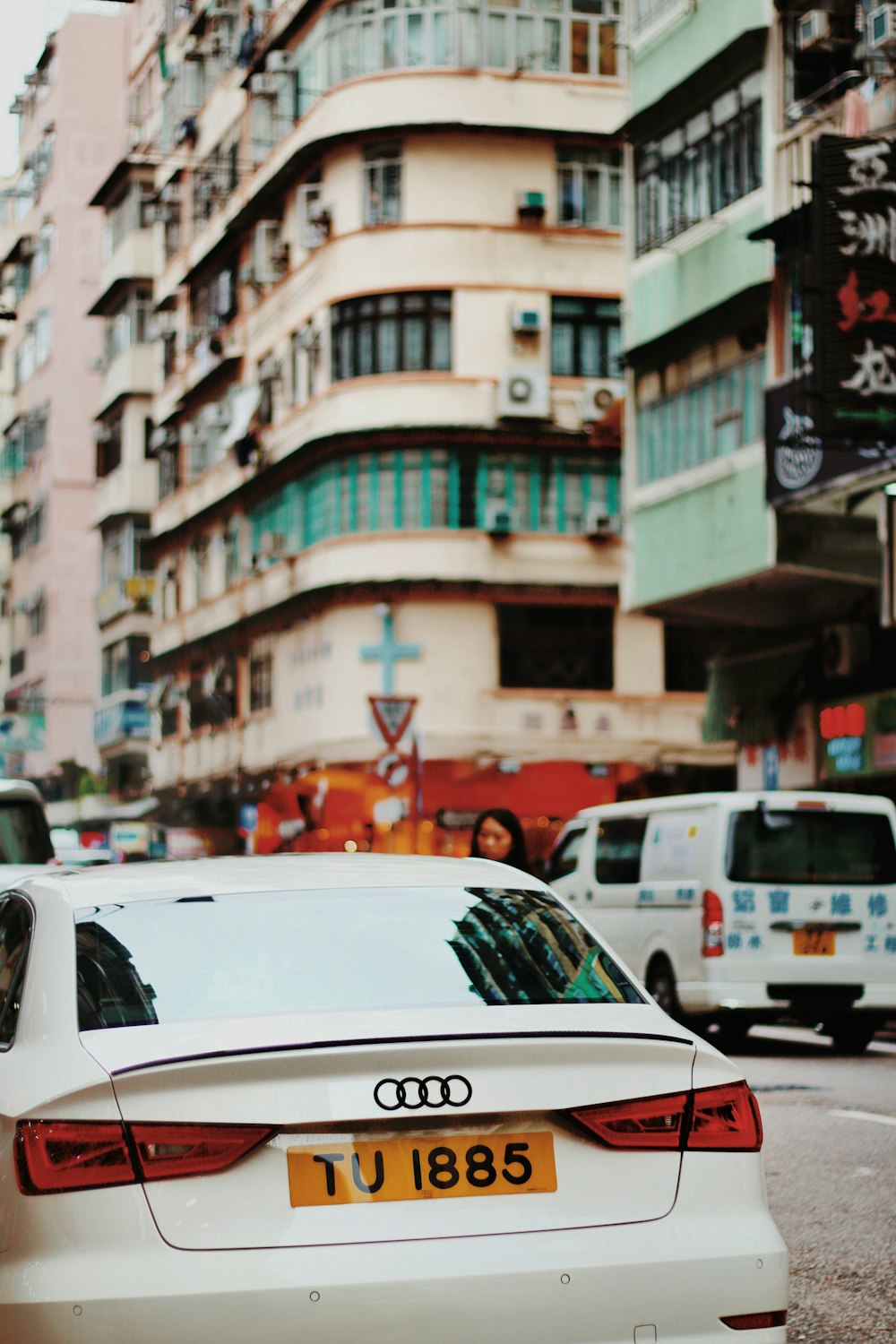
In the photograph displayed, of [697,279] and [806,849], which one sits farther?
[697,279]

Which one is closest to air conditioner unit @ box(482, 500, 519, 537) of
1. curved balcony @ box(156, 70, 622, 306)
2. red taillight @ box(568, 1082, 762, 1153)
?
curved balcony @ box(156, 70, 622, 306)

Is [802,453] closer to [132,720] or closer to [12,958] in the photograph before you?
[12,958]

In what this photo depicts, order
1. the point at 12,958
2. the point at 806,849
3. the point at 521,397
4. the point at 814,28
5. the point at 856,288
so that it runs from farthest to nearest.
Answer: the point at 521,397 < the point at 814,28 < the point at 856,288 < the point at 806,849 < the point at 12,958

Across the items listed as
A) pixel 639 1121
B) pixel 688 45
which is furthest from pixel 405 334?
pixel 639 1121

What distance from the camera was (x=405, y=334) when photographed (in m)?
40.3

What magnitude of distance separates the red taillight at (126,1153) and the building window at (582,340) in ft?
122

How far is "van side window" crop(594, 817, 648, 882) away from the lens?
57.8 ft

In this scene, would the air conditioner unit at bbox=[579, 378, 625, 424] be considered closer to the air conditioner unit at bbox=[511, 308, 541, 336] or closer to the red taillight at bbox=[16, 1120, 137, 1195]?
the air conditioner unit at bbox=[511, 308, 541, 336]

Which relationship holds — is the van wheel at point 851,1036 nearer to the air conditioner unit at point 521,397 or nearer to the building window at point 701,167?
the building window at point 701,167

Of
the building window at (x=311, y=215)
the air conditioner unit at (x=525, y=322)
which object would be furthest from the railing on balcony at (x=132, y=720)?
the air conditioner unit at (x=525, y=322)

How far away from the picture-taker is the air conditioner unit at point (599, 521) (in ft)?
132

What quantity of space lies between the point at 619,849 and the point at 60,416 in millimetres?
54832

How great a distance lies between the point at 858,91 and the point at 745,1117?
19.6 metres

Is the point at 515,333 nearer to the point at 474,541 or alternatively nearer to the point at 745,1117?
the point at 474,541
